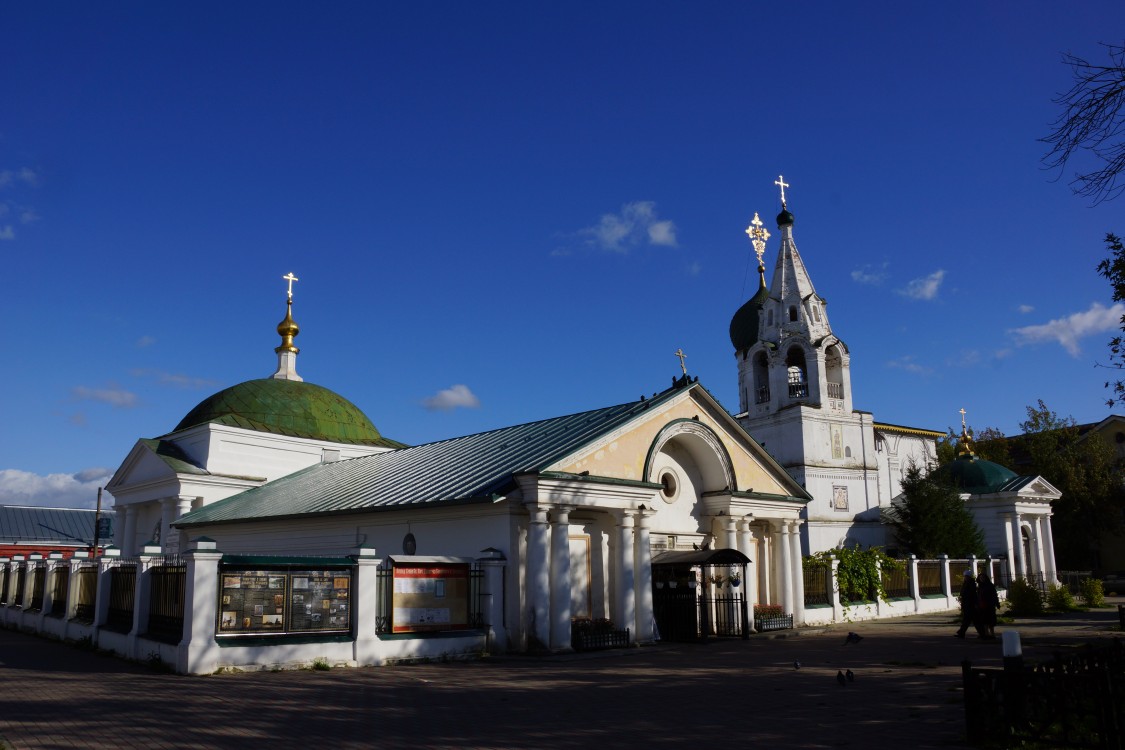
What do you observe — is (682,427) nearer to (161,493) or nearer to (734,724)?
(734,724)

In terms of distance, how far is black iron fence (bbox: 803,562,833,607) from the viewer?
2589cm

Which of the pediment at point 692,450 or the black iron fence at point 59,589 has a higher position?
the pediment at point 692,450

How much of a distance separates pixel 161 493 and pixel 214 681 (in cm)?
2245

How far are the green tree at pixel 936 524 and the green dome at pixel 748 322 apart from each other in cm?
1662

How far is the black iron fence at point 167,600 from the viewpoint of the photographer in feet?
50.8

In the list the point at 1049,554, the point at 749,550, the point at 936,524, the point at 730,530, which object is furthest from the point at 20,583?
the point at 1049,554

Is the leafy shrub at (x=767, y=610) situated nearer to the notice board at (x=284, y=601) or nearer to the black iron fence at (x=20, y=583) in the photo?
the notice board at (x=284, y=601)

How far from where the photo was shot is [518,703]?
11672mm

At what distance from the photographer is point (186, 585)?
14625mm

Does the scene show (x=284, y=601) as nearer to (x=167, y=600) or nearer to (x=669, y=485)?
(x=167, y=600)

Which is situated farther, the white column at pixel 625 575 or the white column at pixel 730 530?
the white column at pixel 730 530

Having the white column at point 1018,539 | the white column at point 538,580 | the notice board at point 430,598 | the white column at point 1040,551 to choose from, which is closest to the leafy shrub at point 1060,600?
the white column at point 1018,539

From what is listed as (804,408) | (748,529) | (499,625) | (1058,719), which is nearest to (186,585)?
(499,625)

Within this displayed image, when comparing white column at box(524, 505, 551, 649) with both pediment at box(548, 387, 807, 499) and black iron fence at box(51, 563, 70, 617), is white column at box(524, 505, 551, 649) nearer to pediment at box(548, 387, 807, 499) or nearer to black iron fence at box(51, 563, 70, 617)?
pediment at box(548, 387, 807, 499)
